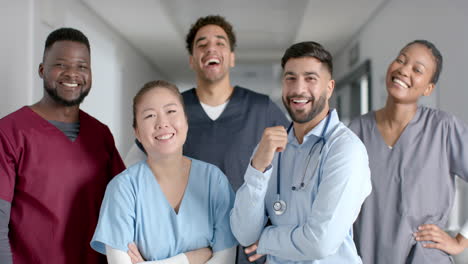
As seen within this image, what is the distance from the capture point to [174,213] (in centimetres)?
150

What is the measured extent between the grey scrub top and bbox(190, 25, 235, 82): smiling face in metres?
0.83

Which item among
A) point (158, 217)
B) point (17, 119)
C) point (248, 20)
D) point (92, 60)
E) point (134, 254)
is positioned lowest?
point (134, 254)

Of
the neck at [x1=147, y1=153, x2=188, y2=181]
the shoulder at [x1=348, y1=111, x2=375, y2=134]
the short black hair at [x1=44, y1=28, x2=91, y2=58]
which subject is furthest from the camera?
the shoulder at [x1=348, y1=111, x2=375, y2=134]

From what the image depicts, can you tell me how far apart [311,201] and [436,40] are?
9.40ft

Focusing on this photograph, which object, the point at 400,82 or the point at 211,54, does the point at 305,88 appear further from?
the point at 211,54

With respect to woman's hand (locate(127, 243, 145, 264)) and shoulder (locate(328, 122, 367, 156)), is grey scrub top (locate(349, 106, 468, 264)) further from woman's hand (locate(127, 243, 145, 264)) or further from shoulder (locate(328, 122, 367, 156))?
woman's hand (locate(127, 243, 145, 264))

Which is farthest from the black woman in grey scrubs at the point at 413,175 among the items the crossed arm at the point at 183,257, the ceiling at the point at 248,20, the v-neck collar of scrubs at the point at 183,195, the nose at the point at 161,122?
the ceiling at the point at 248,20

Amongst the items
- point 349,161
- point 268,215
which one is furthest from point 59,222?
point 349,161

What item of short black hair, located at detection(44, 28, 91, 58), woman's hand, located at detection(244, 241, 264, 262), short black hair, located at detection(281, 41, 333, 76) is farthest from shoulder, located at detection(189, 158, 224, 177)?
short black hair, located at detection(44, 28, 91, 58)

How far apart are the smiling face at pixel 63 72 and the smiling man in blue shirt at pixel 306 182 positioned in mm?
802

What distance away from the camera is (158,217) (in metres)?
1.49

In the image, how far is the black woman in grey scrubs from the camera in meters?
1.82

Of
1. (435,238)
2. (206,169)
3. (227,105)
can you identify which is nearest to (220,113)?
(227,105)

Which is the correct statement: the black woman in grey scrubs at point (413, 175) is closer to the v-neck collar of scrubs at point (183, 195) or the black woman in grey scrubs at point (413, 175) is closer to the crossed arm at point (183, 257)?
the crossed arm at point (183, 257)
